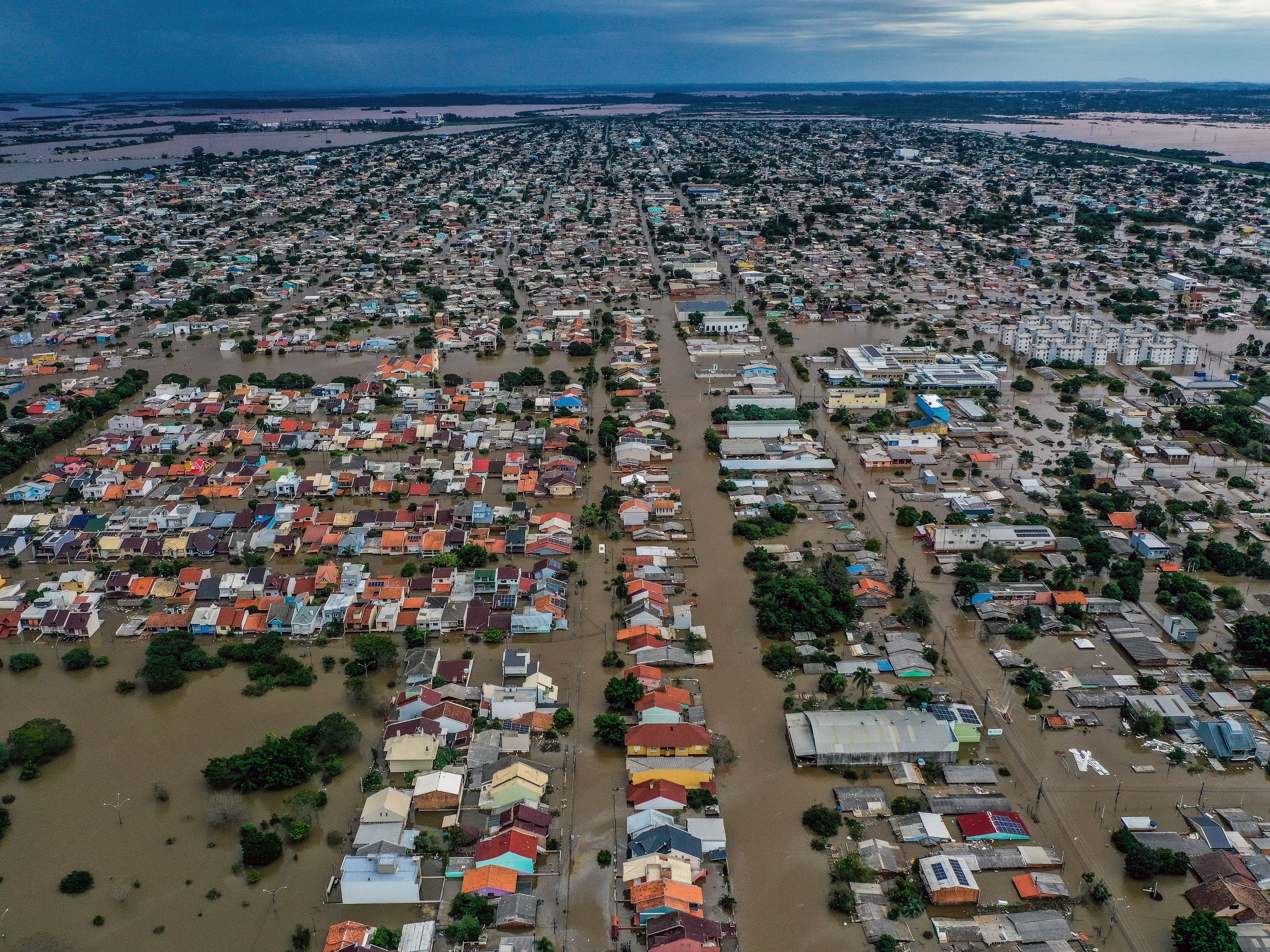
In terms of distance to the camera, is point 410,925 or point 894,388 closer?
point 410,925

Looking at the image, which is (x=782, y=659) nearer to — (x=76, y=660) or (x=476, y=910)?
(x=476, y=910)

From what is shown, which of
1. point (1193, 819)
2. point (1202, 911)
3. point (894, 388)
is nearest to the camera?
point (1202, 911)

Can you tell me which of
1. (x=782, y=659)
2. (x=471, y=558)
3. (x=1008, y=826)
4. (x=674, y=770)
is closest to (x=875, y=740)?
(x=1008, y=826)

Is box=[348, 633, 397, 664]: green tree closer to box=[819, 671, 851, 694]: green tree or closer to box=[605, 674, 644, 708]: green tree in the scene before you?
box=[605, 674, 644, 708]: green tree

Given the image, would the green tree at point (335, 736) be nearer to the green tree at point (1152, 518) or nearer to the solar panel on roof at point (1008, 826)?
the solar panel on roof at point (1008, 826)

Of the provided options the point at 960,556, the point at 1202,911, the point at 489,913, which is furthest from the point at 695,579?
the point at 1202,911

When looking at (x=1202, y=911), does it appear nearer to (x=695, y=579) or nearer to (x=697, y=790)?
(x=697, y=790)

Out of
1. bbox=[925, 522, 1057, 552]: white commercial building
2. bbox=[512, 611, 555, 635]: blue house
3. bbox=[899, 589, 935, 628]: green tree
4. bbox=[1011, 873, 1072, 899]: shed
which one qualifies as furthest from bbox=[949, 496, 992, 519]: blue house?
bbox=[1011, 873, 1072, 899]: shed
